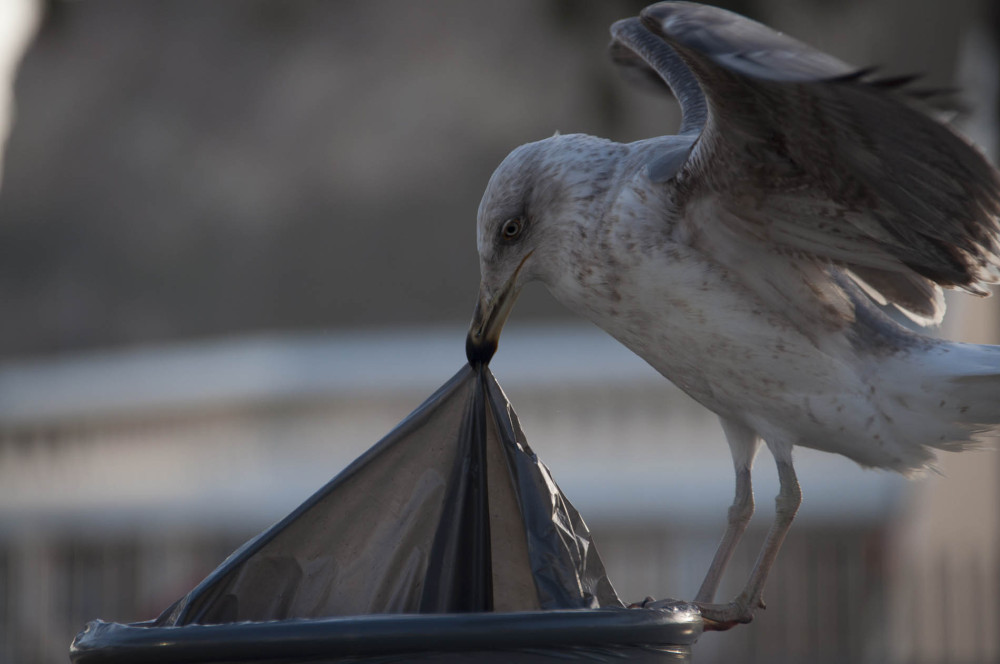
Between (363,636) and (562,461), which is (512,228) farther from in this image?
(562,461)

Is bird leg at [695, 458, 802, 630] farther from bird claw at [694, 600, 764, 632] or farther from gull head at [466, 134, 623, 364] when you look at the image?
gull head at [466, 134, 623, 364]

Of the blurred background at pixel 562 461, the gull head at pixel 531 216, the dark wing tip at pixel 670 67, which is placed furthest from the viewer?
the blurred background at pixel 562 461

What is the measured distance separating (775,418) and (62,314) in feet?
55.5

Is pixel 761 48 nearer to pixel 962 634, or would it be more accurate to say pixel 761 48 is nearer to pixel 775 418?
pixel 775 418

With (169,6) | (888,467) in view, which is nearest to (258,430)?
(888,467)

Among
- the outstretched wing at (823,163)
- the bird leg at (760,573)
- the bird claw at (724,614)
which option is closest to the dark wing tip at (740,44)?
the outstretched wing at (823,163)

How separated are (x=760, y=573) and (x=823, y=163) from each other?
2.21 ft

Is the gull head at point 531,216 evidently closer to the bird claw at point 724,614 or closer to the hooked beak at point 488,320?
the hooked beak at point 488,320

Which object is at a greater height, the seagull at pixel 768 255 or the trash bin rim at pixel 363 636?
the seagull at pixel 768 255

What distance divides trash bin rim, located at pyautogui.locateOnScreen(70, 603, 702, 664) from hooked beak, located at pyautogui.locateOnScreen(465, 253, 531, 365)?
1.61 ft

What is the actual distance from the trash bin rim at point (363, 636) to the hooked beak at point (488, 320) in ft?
1.61

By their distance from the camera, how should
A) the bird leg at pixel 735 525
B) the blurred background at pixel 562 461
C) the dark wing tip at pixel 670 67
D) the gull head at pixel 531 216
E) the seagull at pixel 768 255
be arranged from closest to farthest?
1. the seagull at pixel 768 255
2. the gull head at pixel 531 216
3. the bird leg at pixel 735 525
4. the dark wing tip at pixel 670 67
5. the blurred background at pixel 562 461

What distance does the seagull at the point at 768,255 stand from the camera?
60.2 inches

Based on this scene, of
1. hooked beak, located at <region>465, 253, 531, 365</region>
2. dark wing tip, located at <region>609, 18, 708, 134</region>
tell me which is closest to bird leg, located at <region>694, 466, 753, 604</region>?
hooked beak, located at <region>465, 253, 531, 365</region>
